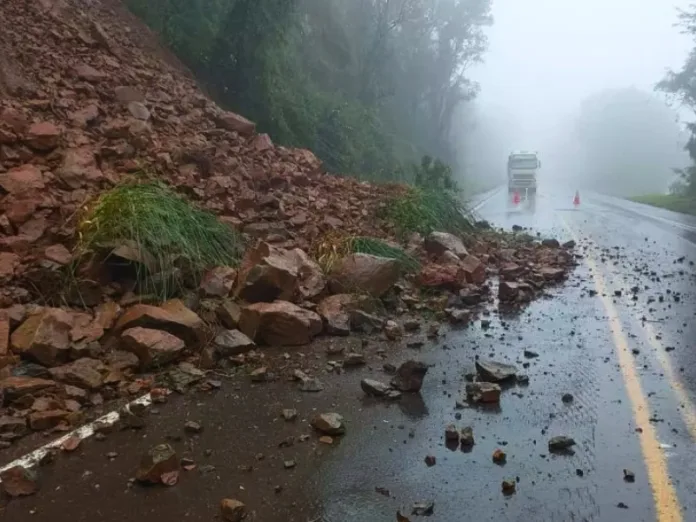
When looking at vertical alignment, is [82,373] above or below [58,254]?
below

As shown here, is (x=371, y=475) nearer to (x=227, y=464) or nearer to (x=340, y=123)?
(x=227, y=464)

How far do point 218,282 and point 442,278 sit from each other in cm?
332

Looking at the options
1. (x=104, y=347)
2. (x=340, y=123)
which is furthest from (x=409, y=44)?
(x=104, y=347)

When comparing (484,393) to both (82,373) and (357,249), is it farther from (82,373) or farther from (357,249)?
(357,249)

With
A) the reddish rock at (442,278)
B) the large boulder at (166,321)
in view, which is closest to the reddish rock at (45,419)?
the large boulder at (166,321)

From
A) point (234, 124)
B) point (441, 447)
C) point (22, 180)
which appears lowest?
point (441, 447)

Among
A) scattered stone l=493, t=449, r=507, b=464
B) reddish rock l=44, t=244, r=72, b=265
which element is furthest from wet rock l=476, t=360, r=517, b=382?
reddish rock l=44, t=244, r=72, b=265

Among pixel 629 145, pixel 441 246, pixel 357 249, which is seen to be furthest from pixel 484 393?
pixel 629 145

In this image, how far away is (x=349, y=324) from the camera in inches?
273

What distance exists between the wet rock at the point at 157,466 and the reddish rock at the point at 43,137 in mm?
4936

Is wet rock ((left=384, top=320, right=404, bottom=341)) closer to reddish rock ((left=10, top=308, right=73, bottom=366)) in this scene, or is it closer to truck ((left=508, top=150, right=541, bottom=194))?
reddish rock ((left=10, top=308, right=73, bottom=366))

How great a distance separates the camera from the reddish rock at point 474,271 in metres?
9.23

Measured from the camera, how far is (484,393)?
16.4 ft

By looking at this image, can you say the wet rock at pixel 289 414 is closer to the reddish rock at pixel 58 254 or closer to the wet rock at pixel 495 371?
the wet rock at pixel 495 371
